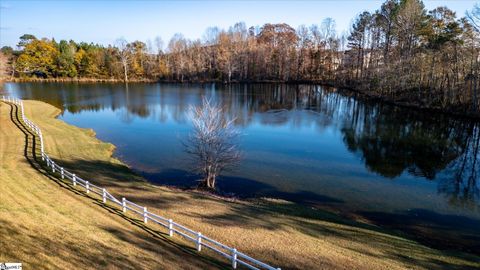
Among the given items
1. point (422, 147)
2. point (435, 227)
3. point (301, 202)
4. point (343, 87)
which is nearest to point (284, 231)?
point (301, 202)

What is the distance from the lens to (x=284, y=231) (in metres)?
16.1

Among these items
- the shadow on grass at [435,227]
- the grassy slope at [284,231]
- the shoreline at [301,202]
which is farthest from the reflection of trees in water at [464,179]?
the grassy slope at [284,231]

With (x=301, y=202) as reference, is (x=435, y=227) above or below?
below

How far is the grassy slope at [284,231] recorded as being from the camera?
44.9 ft

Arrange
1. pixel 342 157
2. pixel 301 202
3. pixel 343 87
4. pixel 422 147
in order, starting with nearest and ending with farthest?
pixel 301 202 < pixel 342 157 < pixel 422 147 < pixel 343 87

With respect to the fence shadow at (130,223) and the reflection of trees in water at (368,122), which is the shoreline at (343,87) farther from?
the fence shadow at (130,223)

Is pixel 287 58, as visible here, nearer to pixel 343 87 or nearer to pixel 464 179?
pixel 343 87

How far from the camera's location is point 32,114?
48438 millimetres

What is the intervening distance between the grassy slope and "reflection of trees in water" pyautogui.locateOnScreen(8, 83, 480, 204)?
1089 centimetres

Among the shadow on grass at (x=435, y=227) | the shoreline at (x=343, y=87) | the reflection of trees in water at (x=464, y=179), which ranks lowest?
the shadow on grass at (x=435, y=227)

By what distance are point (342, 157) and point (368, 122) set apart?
62.4ft

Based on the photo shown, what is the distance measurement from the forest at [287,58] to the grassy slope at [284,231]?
5050cm

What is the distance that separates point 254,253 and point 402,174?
20.2 metres

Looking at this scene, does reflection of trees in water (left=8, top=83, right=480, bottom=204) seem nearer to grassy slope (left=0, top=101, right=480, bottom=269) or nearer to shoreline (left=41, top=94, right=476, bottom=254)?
shoreline (left=41, top=94, right=476, bottom=254)
